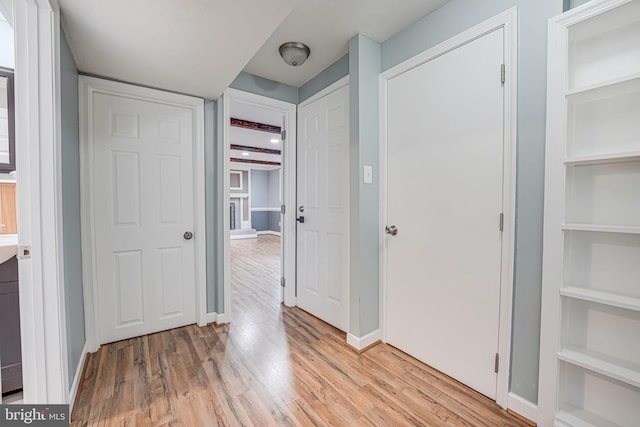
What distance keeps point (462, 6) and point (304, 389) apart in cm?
248

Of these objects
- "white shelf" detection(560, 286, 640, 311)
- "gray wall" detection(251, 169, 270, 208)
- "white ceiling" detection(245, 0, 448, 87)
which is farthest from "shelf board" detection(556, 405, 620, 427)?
"gray wall" detection(251, 169, 270, 208)

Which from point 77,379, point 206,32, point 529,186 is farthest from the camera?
point 77,379

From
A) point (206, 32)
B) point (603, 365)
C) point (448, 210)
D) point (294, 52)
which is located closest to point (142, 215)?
point (206, 32)

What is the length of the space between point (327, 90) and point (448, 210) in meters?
1.53

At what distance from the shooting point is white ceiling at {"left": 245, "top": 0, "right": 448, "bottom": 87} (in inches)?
67.5

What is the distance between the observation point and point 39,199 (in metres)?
1.20

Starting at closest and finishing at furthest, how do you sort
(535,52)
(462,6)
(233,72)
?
1. (535,52)
2. (462,6)
3. (233,72)

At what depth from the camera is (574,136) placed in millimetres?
1255

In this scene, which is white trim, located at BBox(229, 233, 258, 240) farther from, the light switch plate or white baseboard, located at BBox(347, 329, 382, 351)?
the light switch plate

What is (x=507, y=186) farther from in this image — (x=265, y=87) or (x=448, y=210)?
(x=265, y=87)

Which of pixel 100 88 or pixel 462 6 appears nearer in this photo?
pixel 462 6

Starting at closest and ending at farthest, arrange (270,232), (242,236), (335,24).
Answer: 1. (335,24)
2. (242,236)
3. (270,232)

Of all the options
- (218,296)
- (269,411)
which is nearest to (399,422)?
(269,411)

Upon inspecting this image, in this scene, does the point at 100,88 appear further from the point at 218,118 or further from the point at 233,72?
the point at 233,72
